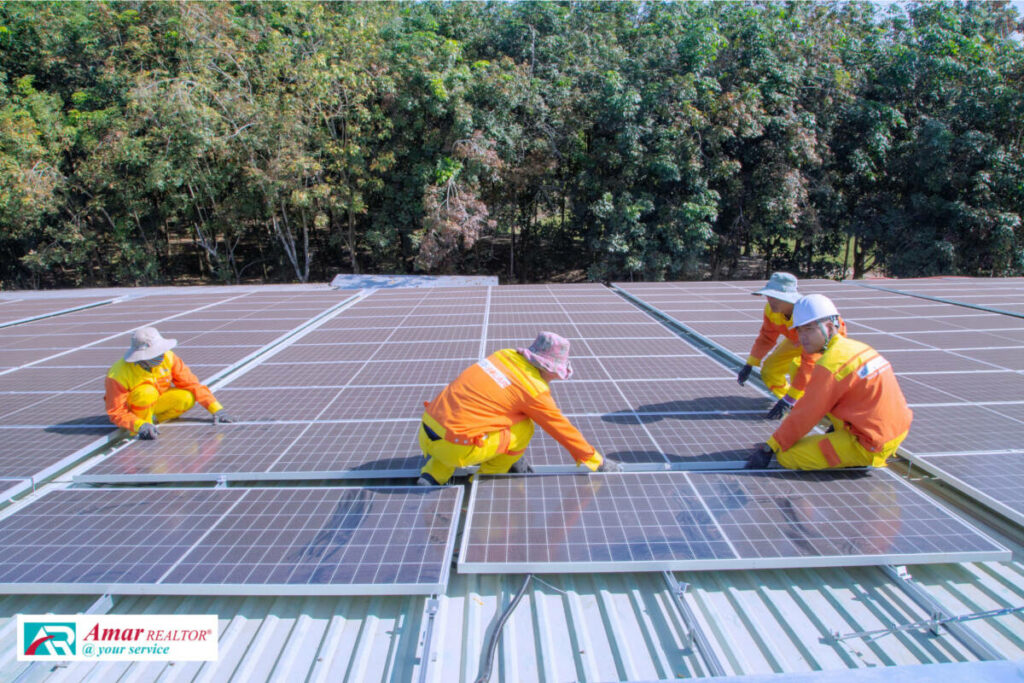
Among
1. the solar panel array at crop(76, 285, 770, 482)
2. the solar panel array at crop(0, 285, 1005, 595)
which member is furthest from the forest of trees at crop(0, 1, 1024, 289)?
the solar panel array at crop(0, 285, 1005, 595)

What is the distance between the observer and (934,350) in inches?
272

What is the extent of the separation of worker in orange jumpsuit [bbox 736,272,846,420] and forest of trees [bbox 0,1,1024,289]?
1532 centimetres

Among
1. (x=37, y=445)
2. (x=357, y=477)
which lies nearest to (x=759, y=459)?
(x=357, y=477)

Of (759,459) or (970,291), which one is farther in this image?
(970,291)

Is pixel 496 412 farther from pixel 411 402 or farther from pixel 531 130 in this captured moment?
pixel 531 130

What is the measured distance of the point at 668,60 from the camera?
2069cm

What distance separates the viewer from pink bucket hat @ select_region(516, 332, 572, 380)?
154 inches

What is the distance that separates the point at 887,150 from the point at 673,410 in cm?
2272

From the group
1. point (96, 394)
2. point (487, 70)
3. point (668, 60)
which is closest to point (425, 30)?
point (487, 70)

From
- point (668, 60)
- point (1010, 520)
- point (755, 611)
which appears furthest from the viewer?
point (668, 60)

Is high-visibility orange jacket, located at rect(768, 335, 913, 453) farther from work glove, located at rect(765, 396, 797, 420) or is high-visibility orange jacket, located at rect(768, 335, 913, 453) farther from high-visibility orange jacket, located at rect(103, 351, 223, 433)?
high-visibility orange jacket, located at rect(103, 351, 223, 433)

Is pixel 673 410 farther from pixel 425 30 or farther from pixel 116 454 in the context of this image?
pixel 425 30

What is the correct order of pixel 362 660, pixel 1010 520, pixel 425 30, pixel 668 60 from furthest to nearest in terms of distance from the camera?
pixel 425 30 < pixel 668 60 < pixel 1010 520 < pixel 362 660

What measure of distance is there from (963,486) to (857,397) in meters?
0.91
